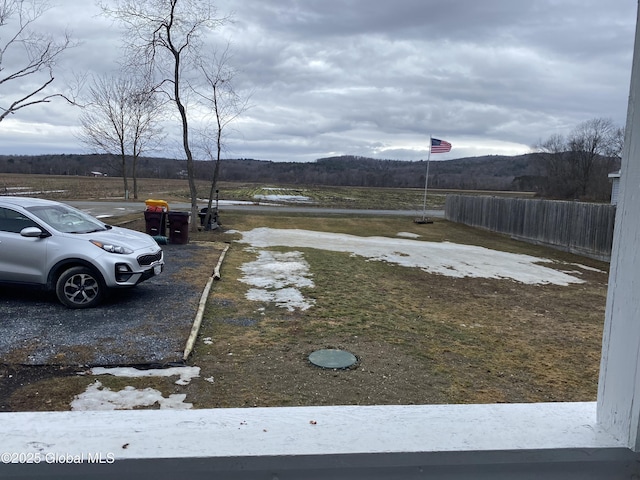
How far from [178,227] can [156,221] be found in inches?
30.3

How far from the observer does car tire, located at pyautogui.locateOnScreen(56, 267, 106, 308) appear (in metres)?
6.85

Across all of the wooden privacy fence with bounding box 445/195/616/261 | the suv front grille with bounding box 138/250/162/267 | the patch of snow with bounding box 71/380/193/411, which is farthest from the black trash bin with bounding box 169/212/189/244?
the wooden privacy fence with bounding box 445/195/616/261

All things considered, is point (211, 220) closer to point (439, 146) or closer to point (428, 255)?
point (428, 255)

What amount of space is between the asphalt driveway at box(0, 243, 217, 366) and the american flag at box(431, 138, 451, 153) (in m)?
19.5

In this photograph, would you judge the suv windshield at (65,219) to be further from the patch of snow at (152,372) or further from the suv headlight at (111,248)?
the patch of snow at (152,372)

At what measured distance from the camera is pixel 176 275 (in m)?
9.52

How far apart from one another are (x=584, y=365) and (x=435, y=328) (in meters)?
2.02

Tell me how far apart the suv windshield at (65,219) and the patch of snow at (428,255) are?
10.5 feet

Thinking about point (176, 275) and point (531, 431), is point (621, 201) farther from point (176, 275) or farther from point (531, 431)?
point (176, 275)

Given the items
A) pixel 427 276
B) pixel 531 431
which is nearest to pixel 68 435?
pixel 531 431

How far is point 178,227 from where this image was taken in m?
13.5

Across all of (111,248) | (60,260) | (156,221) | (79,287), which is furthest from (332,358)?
(156,221)

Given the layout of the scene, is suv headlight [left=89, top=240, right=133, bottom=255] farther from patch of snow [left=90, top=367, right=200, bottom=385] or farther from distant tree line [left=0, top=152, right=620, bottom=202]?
distant tree line [left=0, top=152, right=620, bottom=202]

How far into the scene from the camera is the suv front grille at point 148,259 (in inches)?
288
